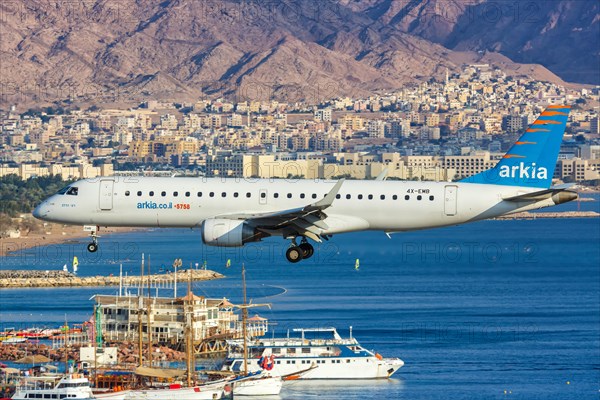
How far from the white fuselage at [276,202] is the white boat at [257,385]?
4350cm

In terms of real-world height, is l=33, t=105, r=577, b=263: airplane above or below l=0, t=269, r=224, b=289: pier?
above

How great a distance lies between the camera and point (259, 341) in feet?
383

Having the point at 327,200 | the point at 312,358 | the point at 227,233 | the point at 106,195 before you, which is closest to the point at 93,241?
the point at 106,195

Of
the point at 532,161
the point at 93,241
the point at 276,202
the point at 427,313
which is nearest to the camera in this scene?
the point at 276,202

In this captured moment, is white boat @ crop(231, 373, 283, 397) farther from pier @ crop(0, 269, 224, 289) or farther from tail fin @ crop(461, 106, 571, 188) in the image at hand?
pier @ crop(0, 269, 224, 289)

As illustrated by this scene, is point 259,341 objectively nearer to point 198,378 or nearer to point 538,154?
point 198,378

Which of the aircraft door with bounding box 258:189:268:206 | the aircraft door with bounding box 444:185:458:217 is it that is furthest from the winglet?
the aircraft door with bounding box 444:185:458:217

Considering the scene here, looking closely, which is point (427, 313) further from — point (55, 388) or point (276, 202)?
point (276, 202)

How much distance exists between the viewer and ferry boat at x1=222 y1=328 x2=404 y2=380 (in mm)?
115500

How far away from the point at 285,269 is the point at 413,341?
71.6 meters

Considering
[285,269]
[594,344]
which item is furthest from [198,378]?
[285,269]

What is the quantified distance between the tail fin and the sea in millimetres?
40709

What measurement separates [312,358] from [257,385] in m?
10.3

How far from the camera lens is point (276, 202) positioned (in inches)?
2421
